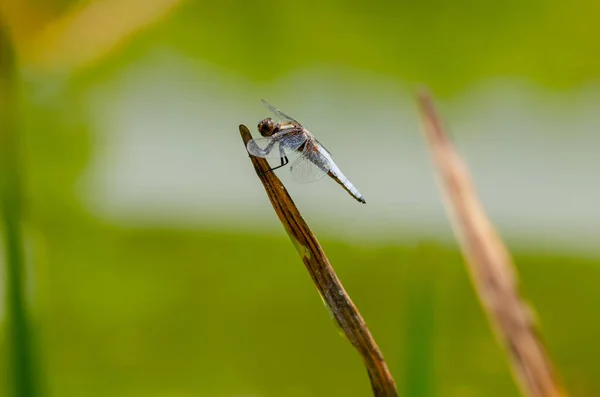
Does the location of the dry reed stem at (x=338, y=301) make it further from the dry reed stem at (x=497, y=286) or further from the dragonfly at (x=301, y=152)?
the dragonfly at (x=301, y=152)

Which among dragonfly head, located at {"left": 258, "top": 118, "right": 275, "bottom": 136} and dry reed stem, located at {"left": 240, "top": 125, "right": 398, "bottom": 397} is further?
dragonfly head, located at {"left": 258, "top": 118, "right": 275, "bottom": 136}

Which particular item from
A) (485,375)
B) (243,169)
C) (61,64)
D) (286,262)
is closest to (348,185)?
(485,375)

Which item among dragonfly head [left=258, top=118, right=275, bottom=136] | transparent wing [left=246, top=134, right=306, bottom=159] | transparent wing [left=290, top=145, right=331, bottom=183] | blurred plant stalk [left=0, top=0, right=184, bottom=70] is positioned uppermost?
blurred plant stalk [left=0, top=0, right=184, bottom=70]

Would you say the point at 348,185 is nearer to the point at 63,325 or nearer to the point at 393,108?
the point at 63,325

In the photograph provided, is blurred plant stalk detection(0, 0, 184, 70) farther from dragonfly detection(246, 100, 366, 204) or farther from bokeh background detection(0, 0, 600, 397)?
dragonfly detection(246, 100, 366, 204)

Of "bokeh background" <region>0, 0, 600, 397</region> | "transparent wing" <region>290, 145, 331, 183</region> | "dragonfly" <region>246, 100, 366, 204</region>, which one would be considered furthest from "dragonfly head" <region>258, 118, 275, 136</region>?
"bokeh background" <region>0, 0, 600, 397</region>

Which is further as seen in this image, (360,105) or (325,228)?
(360,105)

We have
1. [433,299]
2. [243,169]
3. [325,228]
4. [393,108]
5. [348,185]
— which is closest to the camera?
[433,299]

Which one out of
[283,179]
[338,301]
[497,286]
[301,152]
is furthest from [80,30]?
[338,301]
